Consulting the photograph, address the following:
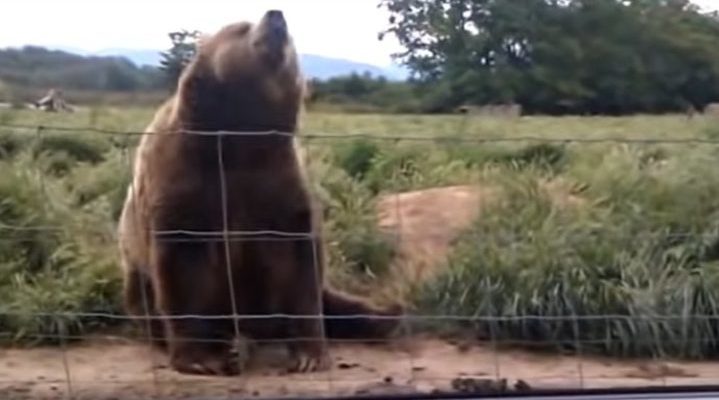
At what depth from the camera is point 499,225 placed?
10.6 feet

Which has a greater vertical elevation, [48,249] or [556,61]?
[556,61]

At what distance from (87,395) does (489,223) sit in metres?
0.75

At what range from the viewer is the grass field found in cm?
292

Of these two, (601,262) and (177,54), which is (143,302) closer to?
(177,54)

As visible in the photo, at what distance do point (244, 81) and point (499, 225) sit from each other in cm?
48

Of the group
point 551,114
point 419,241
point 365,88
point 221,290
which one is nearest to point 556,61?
point 551,114

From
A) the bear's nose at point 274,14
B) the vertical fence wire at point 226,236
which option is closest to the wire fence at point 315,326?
the vertical fence wire at point 226,236

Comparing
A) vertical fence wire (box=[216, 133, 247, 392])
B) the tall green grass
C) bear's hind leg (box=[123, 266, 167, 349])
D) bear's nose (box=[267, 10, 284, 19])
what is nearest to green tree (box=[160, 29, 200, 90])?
bear's nose (box=[267, 10, 284, 19])

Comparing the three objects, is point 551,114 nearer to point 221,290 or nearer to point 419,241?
point 419,241

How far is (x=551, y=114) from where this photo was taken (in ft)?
9.24

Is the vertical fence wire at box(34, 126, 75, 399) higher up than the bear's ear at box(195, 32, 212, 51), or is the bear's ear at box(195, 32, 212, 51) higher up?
the bear's ear at box(195, 32, 212, 51)

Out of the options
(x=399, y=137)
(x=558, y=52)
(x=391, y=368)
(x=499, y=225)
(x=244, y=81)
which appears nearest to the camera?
(x=558, y=52)

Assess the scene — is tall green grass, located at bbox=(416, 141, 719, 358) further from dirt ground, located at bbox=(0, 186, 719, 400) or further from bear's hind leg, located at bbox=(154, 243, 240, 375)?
bear's hind leg, located at bbox=(154, 243, 240, 375)

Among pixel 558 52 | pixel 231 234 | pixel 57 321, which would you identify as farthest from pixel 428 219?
pixel 57 321
